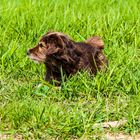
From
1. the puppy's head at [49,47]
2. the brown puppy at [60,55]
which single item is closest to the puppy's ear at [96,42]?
the brown puppy at [60,55]

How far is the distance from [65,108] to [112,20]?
101 inches

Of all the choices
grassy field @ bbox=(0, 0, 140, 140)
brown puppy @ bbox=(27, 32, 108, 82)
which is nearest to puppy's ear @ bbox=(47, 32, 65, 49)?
brown puppy @ bbox=(27, 32, 108, 82)

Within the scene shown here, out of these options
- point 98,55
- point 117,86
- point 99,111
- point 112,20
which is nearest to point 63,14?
point 112,20

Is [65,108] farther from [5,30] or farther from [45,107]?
[5,30]

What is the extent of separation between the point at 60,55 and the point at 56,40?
0.47ft

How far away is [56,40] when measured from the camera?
5496 millimetres

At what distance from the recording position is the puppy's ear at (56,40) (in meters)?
5.48

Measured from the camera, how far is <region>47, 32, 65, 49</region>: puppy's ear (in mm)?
5477

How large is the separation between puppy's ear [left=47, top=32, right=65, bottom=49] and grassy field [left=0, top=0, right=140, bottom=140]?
1.07ft

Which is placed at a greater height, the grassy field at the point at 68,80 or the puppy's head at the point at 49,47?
the puppy's head at the point at 49,47

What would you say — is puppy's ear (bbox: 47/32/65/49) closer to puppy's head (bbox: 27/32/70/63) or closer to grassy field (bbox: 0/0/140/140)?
puppy's head (bbox: 27/32/70/63)

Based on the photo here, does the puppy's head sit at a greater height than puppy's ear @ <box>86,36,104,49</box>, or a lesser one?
greater

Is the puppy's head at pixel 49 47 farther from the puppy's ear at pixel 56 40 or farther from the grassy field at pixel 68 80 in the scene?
the grassy field at pixel 68 80

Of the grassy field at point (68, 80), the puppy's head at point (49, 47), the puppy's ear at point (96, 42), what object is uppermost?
the puppy's head at point (49, 47)
